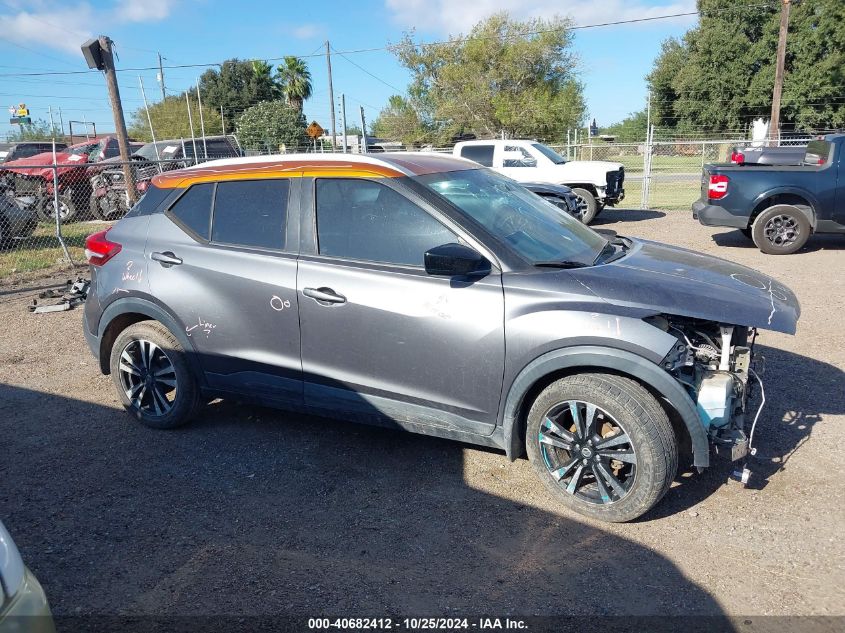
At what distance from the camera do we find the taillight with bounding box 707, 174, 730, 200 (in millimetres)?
10367

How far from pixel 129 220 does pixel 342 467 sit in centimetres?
231

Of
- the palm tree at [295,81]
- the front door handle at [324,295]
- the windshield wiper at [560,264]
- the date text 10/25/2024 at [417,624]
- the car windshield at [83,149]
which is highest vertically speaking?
the palm tree at [295,81]

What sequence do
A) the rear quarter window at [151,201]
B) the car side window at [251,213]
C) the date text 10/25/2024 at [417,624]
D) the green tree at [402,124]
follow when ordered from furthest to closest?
the green tree at [402,124] < the rear quarter window at [151,201] < the car side window at [251,213] < the date text 10/25/2024 at [417,624]

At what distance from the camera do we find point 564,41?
40500 mm

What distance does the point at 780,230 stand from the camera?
1028 cm

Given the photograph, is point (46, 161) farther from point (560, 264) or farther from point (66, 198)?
point (560, 264)

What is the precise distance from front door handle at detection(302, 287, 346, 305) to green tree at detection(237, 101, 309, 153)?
1134 inches

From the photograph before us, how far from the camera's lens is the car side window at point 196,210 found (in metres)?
4.38

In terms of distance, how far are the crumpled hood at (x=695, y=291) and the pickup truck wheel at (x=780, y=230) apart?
23.6ft

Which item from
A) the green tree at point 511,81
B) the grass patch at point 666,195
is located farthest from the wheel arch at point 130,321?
the green tree at point 511,81

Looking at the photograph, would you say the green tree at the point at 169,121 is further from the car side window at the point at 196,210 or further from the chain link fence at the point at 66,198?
the car side window at the point at 196,210

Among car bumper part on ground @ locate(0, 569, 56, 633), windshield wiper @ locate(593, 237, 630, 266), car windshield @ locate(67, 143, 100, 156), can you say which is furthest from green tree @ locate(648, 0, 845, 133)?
car bumper part on ground @ locate(0, 569, 56, 633)

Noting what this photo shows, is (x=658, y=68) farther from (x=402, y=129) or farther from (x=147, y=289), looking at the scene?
(x=147, y=289)

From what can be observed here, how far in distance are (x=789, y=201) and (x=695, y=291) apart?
822 cm
